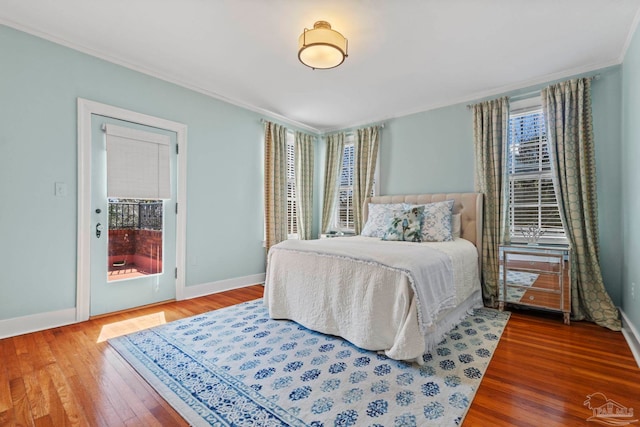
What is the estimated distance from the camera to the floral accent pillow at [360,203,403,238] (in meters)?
3.64

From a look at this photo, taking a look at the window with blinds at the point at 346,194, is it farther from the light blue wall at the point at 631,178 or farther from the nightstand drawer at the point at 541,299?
the light blue wall at the point at 631,178

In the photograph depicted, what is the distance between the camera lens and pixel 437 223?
10.6ft

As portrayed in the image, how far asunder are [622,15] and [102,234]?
4.69 meters

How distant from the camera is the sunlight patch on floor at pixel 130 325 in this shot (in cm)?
240

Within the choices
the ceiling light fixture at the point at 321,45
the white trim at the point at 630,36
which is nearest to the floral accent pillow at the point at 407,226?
the ceiling light fixture at the point at 321,45

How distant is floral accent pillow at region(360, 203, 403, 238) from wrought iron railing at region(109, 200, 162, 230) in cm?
247

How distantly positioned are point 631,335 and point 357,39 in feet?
10.6

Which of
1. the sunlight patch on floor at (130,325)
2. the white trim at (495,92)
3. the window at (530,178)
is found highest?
the white trim at (495,92)

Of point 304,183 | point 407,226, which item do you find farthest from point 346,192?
point 407,226

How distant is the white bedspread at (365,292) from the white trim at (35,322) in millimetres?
1767

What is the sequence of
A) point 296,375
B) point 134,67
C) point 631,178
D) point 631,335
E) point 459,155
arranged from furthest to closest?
point 459,155 → point 134,67 → point 631,178 → point 631,335 → point 296,375

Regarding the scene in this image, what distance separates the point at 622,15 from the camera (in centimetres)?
216

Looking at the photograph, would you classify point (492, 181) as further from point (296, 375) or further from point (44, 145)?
point (44, 145)

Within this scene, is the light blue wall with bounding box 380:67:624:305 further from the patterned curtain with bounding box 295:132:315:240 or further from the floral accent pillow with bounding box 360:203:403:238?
the patterned curtain with bounding box 295:132:315:240
